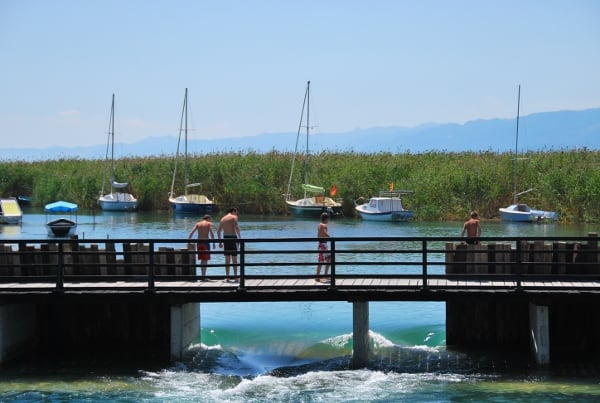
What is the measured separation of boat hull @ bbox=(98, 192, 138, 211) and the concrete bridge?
61252 mm

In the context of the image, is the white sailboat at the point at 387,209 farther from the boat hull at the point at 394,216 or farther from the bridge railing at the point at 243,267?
the bridge railing at the point at 243,267

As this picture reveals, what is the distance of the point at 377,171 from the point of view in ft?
251

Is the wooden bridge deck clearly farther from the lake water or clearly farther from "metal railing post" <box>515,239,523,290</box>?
the lake water

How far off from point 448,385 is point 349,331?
6866mm

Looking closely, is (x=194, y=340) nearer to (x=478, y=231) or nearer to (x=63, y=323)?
(x=63, y=323)

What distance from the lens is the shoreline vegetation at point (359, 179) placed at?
220ft

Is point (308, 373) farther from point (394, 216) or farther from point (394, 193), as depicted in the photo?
point (394, 193)

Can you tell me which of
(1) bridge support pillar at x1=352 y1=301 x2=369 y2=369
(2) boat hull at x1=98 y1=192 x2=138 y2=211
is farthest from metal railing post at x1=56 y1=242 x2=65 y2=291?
(2) boat hull at x1=98 y1=192 x2=138 y2=211

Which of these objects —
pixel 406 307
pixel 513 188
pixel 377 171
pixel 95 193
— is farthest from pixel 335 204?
pixel 406 307

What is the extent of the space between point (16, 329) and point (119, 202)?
205 feet

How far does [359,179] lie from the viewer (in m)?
76.2

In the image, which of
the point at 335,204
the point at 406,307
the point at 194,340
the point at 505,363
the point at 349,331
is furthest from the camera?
the point at 335,204

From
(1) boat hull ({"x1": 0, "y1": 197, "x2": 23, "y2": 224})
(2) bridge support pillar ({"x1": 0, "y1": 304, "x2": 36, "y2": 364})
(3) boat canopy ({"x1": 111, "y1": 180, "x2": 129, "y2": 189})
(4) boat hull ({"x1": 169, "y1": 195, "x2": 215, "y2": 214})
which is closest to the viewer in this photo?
(2) bridge support pillar ({"x1": 0, "y1": 304, "x2": 36, "y2": 364})

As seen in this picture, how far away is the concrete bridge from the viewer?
19.7 meters
